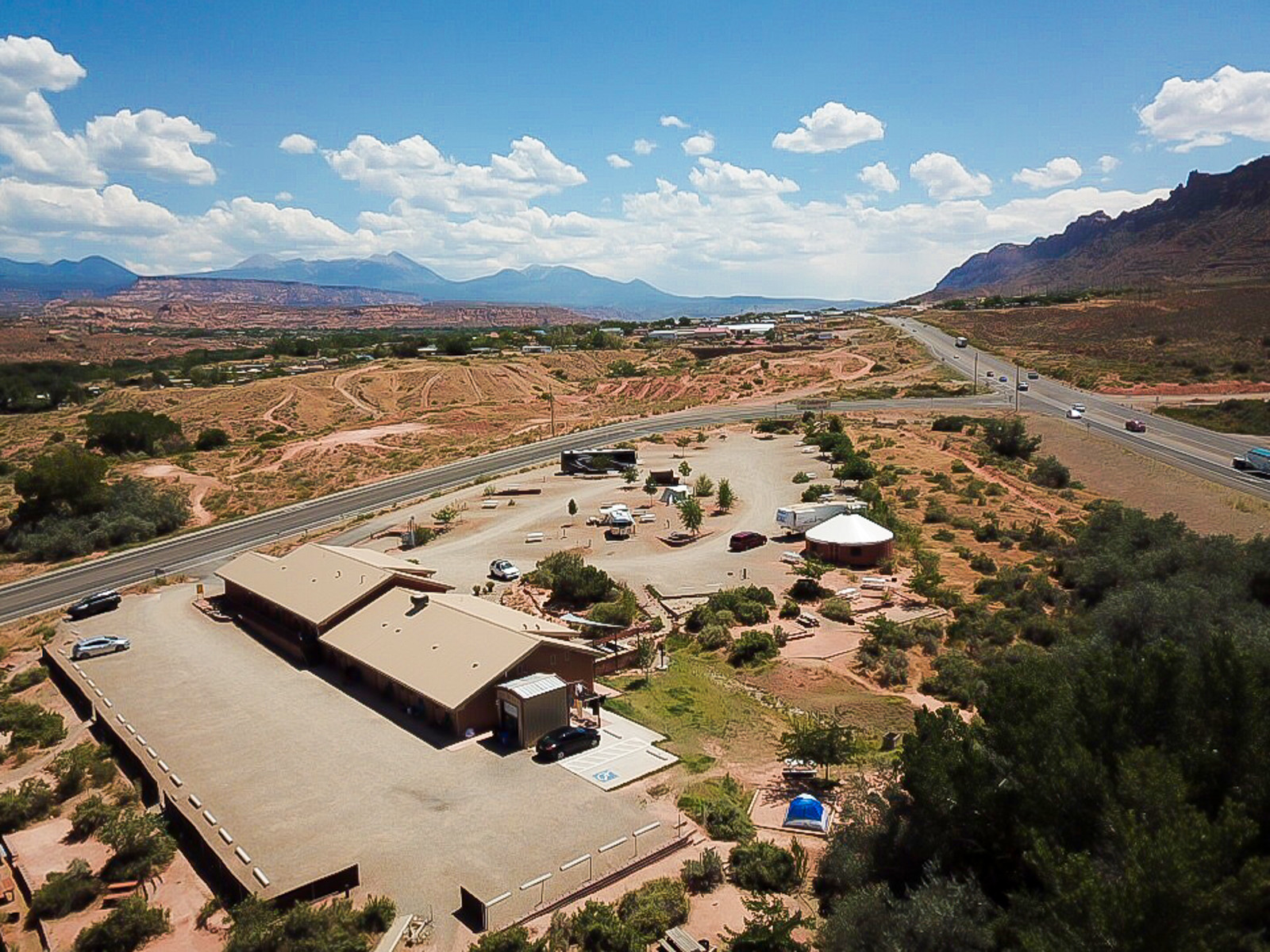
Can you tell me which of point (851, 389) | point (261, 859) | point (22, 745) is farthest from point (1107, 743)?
point (851, 389)

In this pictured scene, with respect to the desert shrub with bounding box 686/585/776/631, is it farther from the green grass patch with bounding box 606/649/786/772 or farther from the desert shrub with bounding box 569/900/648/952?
the desert shrub with bounding box 569/900/648/952

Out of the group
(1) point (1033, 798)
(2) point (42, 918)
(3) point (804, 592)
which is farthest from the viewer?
(3) point (804, 592)

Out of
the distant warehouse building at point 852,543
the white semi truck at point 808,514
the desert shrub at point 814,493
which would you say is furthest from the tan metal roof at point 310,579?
the desert shrub at point 814,493

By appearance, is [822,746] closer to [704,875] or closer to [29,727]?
[704,875]

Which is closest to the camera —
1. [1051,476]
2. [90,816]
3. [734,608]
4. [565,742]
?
[90,816]

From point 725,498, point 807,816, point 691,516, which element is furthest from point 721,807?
point 725,498

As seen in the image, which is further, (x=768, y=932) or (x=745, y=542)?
(x=745, y=542)

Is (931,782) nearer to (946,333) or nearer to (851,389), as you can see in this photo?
(851,389)
